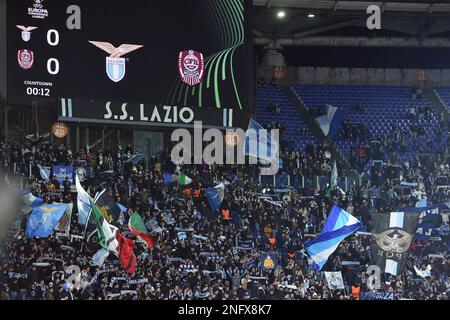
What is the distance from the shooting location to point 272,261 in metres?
23.5

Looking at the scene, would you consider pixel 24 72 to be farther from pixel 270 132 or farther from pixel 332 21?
pixel 332 21

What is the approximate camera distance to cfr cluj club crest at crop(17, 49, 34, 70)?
21.8 metres

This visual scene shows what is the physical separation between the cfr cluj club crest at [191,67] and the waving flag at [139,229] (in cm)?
359

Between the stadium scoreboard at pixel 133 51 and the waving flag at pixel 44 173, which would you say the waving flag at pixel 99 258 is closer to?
the waving flag at pixel 44 173

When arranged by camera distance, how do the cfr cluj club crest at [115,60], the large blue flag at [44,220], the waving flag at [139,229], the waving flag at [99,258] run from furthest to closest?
the cfr cluj club crest at [115,60] → the waving flag at [139,229] → the large blue flag at [44,220] → the waving flag at [99,258]

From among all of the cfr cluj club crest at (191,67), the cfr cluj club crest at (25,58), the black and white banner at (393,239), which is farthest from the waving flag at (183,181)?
the cfr cluj club crest at (25,58)

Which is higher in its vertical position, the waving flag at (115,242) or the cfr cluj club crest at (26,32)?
the cfr cluj club crest at (26,32)

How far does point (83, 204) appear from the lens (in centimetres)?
2158

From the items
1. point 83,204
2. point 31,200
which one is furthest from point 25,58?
point 83,204

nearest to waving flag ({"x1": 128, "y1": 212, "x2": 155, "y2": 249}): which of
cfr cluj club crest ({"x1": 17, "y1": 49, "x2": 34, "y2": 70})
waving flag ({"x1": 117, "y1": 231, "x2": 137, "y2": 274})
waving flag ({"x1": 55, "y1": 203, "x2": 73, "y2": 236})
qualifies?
waving flag ({"x1": 117, "y1": 231, "x2": 137, "y2": 274})

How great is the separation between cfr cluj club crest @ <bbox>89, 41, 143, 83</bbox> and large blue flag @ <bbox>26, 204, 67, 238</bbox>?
11.2 ft

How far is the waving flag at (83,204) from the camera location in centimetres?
2127

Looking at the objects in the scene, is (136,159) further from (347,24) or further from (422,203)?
(347,24)
